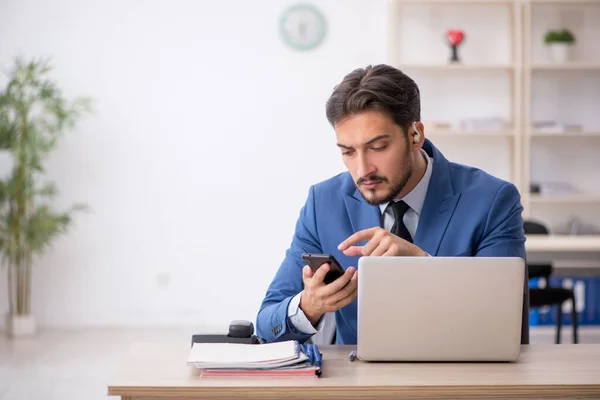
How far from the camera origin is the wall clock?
6188mm

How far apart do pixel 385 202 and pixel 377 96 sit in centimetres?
28

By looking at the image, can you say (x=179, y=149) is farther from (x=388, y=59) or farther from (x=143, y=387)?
(x=143, y=387)

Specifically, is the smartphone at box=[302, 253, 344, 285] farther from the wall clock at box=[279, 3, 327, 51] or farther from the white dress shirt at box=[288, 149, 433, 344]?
the wall clock at box=[279, 3, 327, 51]

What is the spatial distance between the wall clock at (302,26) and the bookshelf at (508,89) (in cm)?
59

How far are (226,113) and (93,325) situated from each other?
1.77m

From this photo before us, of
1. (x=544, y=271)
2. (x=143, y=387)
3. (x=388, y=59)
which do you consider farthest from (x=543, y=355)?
(x=388, y=59)

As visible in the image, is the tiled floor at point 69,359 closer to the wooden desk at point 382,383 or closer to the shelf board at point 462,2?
the shelf board at point 462,2

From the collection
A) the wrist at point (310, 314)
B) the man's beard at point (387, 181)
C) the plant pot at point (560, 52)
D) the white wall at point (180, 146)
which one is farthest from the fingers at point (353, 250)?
the plant pot at point (560, 52)

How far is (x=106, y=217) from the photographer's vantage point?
20.3 feet

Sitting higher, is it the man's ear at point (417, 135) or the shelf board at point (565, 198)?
the man's ear at point (417, 135)

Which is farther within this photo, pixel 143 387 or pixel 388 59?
pixel 388 59

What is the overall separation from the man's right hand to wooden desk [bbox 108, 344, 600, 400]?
158 millimetres

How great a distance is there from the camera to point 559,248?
482 centimetres

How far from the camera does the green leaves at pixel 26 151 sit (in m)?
5.62
